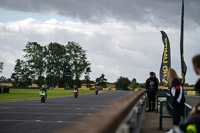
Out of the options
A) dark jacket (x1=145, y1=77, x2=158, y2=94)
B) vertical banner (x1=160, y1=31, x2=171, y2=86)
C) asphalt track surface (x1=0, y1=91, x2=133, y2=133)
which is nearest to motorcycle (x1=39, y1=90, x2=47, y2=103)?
asphalt track surface (x1=0, y1=91, x2=133, y2=133)

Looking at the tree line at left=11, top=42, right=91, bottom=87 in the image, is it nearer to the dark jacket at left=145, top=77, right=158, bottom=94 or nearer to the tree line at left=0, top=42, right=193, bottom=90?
the tree line at left=0, top=42, right=193, bottom=90

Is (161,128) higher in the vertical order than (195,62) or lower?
lower

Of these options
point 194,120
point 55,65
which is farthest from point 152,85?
point 55,65

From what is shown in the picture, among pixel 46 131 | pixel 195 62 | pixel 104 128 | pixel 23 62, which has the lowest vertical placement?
pixel 46 131

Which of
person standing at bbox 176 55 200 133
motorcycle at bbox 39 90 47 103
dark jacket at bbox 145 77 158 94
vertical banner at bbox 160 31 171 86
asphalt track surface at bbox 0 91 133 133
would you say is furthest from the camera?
vertical banner at bbox 160 31 171 86

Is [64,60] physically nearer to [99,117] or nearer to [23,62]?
[23,62]

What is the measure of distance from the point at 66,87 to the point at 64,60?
443 inches

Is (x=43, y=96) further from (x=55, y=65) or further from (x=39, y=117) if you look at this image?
(x=55, y=65)

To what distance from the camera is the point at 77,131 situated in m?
2.03

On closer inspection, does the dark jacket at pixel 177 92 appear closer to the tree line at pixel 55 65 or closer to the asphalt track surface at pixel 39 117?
the asphalt track surface at pixel 39 117

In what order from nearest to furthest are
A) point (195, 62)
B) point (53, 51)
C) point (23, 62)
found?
point (195, 62) < point (23, 62) < point (53, 51)

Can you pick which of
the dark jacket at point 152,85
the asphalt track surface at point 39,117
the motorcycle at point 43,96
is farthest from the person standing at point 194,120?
the motorcycle at point 43,96

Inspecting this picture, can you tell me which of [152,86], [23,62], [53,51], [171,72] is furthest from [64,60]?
[171,72]

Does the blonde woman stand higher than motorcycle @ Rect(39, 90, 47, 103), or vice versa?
the blonde woman
